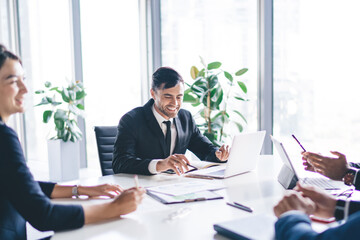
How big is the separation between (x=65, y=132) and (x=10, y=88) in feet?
11.2

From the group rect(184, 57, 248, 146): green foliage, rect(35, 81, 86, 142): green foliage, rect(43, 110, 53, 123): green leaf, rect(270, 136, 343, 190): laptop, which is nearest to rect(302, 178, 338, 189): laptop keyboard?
rect(270, 136, 343, 190): laptop

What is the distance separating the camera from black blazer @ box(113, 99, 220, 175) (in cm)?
210

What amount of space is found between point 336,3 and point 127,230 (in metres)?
3.22

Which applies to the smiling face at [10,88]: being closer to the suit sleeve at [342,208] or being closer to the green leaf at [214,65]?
the suit sleeve at [342,208]

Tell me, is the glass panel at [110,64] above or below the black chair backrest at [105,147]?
above

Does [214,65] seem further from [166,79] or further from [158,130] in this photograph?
[158,130]

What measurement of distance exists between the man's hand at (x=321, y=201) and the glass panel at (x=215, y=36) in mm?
2828

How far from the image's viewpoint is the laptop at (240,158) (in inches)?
72.9

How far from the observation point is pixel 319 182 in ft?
5.96

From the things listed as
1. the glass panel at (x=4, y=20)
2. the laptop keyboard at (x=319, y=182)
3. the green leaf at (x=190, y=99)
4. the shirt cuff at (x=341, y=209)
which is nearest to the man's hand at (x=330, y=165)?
the laptop keyboard at (x=319, y=182)

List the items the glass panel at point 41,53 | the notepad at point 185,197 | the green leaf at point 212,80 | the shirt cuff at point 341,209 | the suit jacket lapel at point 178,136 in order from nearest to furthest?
the shirt cuff at point 341,209, the notepad at point 185,197, the suit jacket lapel at point 178,136, the green leaf at point 212,80, the glass panel at point 41,53

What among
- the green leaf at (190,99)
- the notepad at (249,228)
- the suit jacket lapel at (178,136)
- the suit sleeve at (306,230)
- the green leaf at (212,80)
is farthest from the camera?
the green leaf at (190,99)

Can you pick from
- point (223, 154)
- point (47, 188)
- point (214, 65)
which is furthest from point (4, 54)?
point (214, 65)

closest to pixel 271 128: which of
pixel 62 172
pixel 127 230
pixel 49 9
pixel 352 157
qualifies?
pixel 352 157
